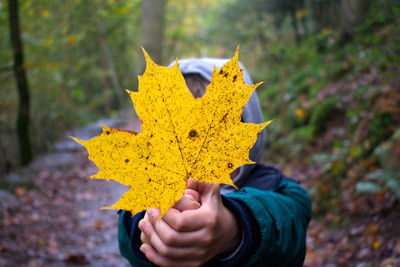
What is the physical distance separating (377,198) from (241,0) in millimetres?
13278

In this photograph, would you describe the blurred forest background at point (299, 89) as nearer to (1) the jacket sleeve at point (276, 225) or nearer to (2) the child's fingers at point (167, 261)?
(1) the jacket sleeve at point (276, 225)

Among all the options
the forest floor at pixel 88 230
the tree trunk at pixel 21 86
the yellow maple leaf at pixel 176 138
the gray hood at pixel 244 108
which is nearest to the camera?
the yellow maple leaf at pixel 176 138

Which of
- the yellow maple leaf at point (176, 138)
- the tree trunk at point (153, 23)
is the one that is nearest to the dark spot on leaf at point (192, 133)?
the yellow maple leaf at point (176, 138)

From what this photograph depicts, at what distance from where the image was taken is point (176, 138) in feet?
2.00

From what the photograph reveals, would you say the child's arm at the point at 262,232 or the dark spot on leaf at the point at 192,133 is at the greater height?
the dark spot on leaf at the point at 192,133

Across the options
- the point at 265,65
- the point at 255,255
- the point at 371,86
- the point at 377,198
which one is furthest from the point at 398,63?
the point at 265,65

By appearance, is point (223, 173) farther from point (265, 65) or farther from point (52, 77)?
point (265, 65)

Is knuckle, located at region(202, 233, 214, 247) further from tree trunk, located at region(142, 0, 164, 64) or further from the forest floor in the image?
tree trunk, located at region(142, 0, 164, 64)

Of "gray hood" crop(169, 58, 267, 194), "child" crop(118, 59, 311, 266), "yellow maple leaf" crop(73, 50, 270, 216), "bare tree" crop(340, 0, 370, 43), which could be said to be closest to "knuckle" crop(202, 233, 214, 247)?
"child" crop(118, 59, 311, 266)

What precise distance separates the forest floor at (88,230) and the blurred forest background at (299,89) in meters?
0.02

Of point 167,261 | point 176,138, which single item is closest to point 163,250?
point 167,261

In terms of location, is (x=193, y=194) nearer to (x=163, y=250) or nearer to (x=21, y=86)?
(x=163, y=250)

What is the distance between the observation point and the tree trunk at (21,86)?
5809 millimetres

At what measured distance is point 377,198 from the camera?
324 cm
